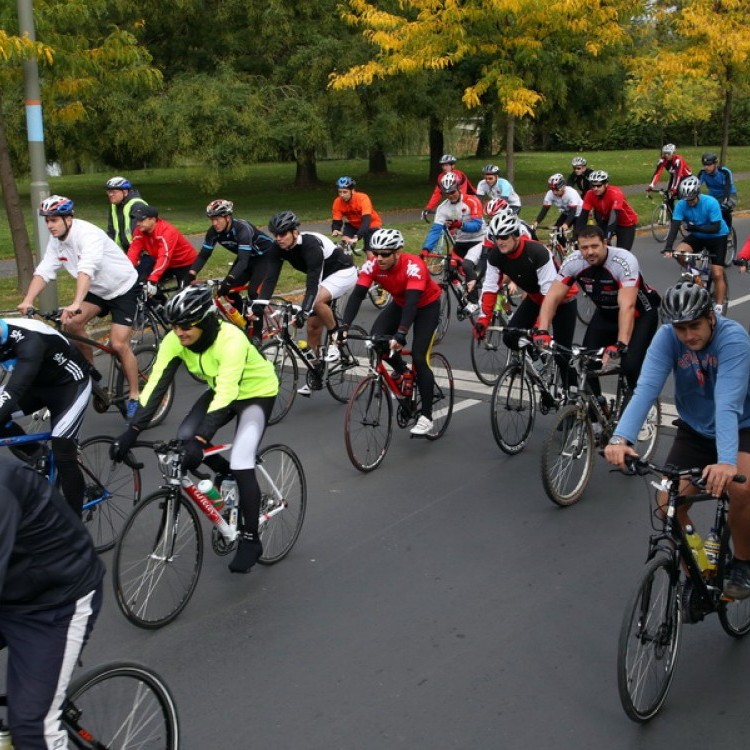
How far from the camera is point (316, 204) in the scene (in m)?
27.7

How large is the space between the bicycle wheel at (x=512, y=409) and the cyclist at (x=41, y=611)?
5.42 metres

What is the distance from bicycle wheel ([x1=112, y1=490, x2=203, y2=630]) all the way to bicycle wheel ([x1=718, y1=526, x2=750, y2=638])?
109 inches

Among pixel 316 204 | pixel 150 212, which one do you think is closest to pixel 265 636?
pixel 150 212

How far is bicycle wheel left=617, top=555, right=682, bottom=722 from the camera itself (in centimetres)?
452

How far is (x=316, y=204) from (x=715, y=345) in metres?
23.3

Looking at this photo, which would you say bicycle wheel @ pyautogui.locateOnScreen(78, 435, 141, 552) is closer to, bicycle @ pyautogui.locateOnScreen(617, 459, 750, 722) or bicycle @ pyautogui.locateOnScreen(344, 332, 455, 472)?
bicycle @ pyautogui.locateOnScreen(344, 332, 455, 472)

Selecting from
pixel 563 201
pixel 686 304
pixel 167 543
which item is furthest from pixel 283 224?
pixel 563 201

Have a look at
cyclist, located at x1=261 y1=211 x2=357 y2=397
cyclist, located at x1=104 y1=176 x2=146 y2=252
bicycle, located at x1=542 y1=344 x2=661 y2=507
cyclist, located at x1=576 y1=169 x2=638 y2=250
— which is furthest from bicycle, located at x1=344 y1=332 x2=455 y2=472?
cyclist, located at x1=576 y1=169 x2=638 y2=250

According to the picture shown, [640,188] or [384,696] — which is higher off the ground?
[384,696]

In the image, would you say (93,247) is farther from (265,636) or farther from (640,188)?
(640,188)

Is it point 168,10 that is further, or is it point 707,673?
point 168,10

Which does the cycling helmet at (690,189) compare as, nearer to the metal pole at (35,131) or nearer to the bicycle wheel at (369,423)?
the bicycle wheel at (369,423)

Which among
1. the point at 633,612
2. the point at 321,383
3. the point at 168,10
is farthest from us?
the point at 168,10

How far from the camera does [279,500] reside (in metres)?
6.65
